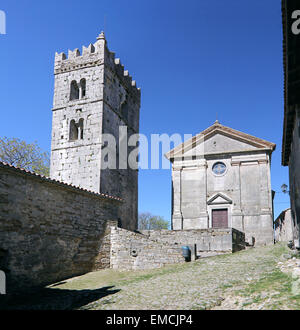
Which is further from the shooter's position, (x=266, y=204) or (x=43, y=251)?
(x=266, y=204)

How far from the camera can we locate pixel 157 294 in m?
9.12

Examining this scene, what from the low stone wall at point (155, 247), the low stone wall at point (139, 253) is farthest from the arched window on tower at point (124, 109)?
the low stone wall at point (139, 253)

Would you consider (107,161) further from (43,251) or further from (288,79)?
(288,79)

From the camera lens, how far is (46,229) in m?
12.5

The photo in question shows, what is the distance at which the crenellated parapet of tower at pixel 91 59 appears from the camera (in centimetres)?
2200

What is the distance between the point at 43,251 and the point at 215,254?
8187mm

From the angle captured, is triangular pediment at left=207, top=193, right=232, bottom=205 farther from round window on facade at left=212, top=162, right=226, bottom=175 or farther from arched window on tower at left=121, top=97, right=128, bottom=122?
arched window on tower at left=121, top=97, right=128, bottom=122

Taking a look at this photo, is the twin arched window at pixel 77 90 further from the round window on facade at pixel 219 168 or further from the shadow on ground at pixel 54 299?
the shadow on ground at pixel 54 299

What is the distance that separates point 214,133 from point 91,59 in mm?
9929

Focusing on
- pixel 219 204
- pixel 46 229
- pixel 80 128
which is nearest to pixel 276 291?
pixel 46 229

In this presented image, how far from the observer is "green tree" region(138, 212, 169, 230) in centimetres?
5219

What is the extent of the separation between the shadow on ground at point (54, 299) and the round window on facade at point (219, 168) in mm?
14755
